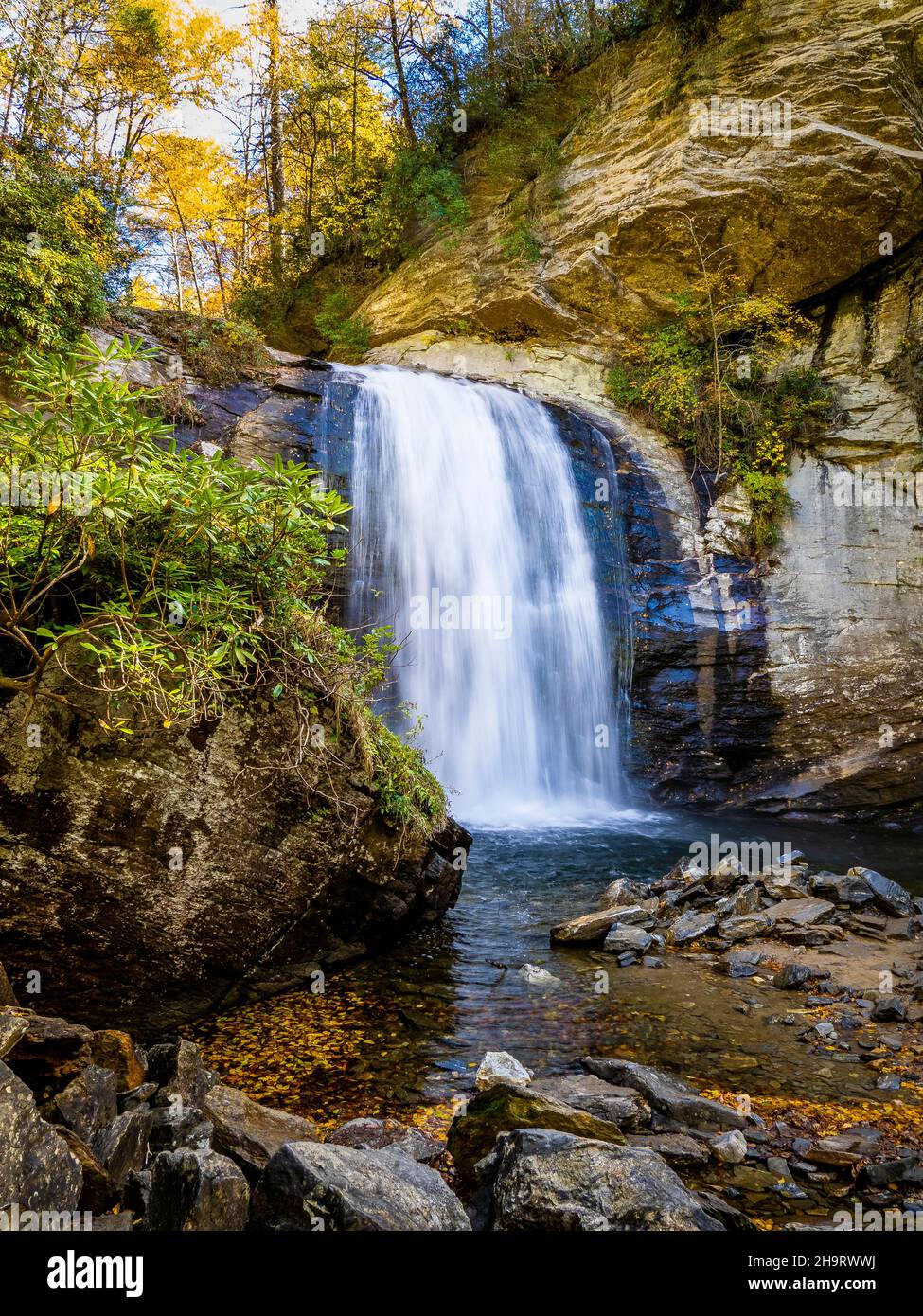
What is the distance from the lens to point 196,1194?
1952 millimetres

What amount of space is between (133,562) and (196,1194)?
2.80 m

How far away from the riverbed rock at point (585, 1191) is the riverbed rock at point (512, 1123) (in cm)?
31

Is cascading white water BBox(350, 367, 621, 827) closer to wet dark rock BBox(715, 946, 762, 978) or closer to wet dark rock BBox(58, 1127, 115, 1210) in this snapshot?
wet dark rock BBox(715, 946, 762, 978)

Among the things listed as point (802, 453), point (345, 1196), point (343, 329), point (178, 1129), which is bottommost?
point (178, 1129)

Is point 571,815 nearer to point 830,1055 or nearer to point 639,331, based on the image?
point 830,1055

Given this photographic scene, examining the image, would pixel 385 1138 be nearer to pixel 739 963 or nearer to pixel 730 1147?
pixel 730 1147

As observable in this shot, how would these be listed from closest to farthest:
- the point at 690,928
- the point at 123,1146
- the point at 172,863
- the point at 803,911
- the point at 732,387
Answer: the point at 123,1146, the point at 172,863, the point at 690,928, the point at 803,911, the point at 732,387

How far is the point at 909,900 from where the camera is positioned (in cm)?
633

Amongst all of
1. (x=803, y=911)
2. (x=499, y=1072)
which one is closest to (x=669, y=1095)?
(x=499, y=1072)

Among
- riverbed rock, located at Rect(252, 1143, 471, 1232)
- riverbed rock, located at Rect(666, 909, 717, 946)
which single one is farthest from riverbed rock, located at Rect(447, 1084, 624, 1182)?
riverbed rock, located at Rect(666, 909, 717, 946)

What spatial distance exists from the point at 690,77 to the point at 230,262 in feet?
52.1

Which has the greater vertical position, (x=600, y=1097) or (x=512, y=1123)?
(x=512, y=1123)

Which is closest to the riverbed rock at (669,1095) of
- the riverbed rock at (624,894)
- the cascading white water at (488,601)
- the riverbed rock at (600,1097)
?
the riverbed rock at (600,1097)
